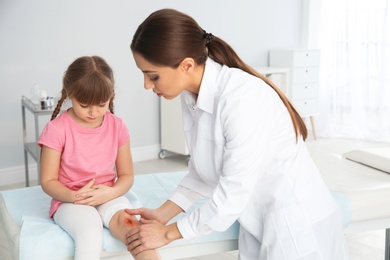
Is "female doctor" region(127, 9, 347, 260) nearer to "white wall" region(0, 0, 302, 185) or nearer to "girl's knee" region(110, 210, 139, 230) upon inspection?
"girl's knee" region(110, 210, 139, 230)

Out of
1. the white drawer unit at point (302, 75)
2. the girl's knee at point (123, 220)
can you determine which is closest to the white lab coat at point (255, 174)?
the girl's knee at point (123, 220)

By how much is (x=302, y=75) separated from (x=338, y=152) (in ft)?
2.60

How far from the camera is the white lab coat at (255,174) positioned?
139 centimetres

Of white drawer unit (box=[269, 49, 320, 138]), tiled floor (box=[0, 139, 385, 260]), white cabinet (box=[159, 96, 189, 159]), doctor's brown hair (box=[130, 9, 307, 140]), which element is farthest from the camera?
white drawer unit (box=[269, 49, 320, 138])

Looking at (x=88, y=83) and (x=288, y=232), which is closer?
(x=288, y=232)

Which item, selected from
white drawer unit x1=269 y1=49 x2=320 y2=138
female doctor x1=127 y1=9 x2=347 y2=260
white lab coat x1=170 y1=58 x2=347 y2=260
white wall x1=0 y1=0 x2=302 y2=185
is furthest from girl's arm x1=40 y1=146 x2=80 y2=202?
white drawer unit x1=269 y1=49 x2=320 y2=138

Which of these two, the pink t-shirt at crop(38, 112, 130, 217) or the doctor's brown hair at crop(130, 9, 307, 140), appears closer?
the doctor's brown hair at crop(130, 9, 307, 140)

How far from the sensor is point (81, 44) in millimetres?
3713

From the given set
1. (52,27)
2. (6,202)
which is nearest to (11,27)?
(52,27)

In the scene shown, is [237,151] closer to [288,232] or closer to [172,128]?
[288,232]

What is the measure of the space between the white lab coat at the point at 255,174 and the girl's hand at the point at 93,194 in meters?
0.34

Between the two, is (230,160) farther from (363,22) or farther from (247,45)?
(363,22)

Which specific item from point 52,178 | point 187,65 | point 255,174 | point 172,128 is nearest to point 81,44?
point 172,128

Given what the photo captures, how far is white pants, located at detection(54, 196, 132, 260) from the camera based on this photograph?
62.5 inches
